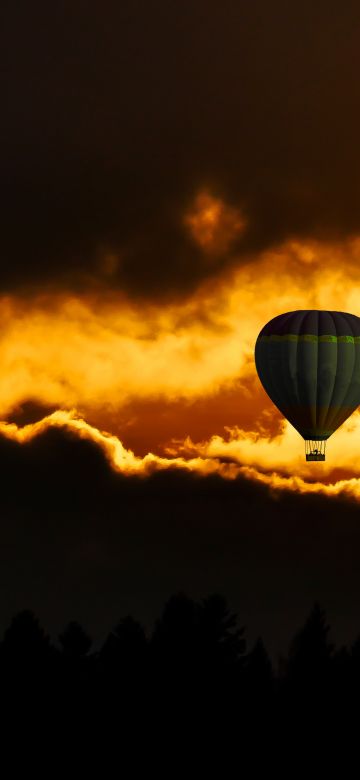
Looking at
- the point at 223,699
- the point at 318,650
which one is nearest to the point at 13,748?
the point at 223,699

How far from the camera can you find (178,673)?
120 m

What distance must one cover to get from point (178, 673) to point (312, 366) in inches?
1311

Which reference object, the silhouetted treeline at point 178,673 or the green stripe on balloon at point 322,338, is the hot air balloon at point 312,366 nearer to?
the green stripe on balloon at point 322,338

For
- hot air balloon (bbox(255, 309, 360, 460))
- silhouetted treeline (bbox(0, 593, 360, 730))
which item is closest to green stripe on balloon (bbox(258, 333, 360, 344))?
hot air balloon (bbox(255, 309, 360, 460))

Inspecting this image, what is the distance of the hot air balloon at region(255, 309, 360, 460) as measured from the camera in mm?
145750

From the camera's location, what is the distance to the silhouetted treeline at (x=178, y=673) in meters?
116

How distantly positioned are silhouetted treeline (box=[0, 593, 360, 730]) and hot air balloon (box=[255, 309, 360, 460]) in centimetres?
2379

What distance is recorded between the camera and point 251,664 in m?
121

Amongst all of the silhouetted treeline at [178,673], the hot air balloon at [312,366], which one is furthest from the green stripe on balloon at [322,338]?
the silhouetted treeline at [178,673]

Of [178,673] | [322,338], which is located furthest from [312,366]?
[178,673]

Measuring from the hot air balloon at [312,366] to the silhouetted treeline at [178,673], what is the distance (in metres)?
23.8

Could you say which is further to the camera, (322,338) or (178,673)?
(322,338)

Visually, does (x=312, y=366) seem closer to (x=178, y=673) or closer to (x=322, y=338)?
(x=322, y=338)

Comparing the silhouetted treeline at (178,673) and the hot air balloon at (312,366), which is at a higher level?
the hot air balloon at (312,366)
